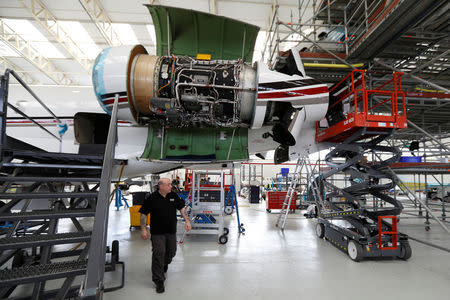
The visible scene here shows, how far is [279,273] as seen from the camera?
4211 mm

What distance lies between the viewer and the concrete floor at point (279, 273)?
3504mm

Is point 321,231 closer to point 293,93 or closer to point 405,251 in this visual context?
point 405,251

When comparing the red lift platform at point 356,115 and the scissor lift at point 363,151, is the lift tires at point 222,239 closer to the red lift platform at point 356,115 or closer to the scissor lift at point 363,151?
the scissor lift at point 363,151

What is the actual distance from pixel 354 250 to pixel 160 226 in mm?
3991

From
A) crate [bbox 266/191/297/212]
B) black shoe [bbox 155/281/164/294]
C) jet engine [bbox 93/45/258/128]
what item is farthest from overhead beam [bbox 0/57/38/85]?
black shoe [bbox 155/281/164/294]

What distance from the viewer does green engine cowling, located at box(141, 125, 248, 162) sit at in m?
4.67

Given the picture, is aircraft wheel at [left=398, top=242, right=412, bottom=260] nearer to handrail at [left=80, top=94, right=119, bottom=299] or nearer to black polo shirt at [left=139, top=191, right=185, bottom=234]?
black polo shirt at [left=139, top=191, right=185, bottom=234]


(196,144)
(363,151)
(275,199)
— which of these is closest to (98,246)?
(196,144)

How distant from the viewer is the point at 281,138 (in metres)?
4.49

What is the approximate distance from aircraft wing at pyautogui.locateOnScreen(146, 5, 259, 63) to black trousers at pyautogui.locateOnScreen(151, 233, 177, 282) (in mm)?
3360

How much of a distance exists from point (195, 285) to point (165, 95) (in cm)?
313

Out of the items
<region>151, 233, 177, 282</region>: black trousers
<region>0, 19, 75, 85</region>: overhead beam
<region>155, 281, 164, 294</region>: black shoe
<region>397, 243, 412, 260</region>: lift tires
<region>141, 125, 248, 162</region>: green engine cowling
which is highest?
<region>0, 19, 75, 85</region>: overhead beam

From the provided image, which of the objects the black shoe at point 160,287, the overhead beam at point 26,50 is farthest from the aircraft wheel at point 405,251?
the overhead beam at point 26,50

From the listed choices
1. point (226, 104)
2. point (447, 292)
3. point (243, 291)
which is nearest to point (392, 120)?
point (447, 292)
